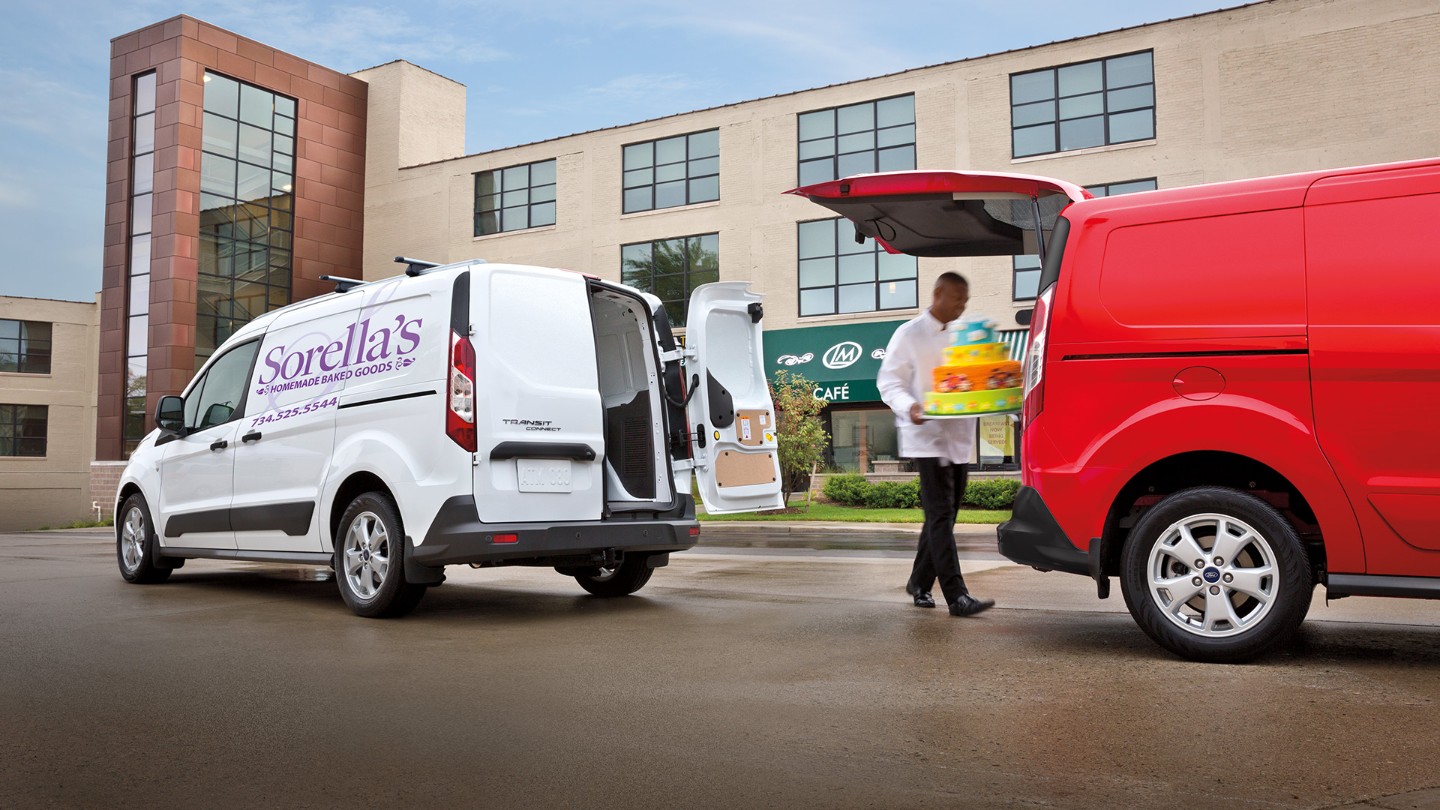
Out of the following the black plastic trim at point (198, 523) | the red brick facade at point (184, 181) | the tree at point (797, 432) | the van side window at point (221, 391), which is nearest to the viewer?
the black plastic trim at point (198, 523)

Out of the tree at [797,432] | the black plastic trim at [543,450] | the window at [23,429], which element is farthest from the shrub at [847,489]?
the window at [23,429]

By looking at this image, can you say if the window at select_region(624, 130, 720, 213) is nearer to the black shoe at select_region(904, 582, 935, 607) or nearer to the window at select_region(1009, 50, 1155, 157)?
the window at select_region(1009, 50, 1155, 157)

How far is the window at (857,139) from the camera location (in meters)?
31.2

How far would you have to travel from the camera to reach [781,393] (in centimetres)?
2739

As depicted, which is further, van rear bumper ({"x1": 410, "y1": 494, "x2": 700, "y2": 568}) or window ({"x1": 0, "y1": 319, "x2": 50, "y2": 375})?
window ({"x1": 0, "y1": 319, "x2": 50, "y2": 375})

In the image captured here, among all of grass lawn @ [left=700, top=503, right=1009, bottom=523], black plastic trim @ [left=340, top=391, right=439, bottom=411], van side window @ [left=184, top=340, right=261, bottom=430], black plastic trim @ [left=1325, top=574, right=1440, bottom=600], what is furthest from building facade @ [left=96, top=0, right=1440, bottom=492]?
black plastic trim @ [left=1325, top=574, right=1440, bottom=600]

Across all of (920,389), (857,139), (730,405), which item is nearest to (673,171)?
(857,139)

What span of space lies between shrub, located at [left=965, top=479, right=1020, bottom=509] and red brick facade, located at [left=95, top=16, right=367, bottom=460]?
82.8 feet

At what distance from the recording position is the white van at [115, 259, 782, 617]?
261 inches

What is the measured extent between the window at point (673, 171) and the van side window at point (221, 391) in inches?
1024

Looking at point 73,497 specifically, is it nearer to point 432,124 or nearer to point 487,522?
point 432,124

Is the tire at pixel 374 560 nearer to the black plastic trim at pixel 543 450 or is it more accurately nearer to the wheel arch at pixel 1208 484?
the black plastic trim at pixel 543 450

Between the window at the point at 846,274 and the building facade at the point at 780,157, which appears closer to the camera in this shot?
the building facade at the point at 780,157

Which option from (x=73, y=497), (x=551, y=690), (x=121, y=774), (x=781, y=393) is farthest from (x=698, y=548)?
(x=73, y=497)
